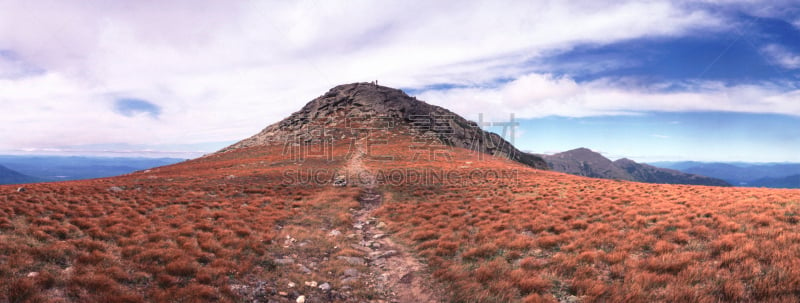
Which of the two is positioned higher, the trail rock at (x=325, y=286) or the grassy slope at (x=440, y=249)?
the grassy slope at (x=440, y=249)

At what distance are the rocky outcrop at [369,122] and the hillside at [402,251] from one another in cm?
6915

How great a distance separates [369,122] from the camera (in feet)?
322

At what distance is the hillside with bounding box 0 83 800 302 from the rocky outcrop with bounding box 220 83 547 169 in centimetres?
6915

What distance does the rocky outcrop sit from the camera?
92.1 meters

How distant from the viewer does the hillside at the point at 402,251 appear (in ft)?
22.7

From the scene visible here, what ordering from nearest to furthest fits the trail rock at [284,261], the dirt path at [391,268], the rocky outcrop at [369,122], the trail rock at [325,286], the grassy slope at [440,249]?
the grassy slope at [440,249], the dirt path at [391,268], the trail rock at [325,286], the trail rock at [284,261], the rocky outcrop at [369,122]

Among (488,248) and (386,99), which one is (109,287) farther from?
(386,99)

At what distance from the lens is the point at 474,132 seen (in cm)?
12112

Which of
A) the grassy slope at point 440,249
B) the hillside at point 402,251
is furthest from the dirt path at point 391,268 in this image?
the grassy slope at point 440,249

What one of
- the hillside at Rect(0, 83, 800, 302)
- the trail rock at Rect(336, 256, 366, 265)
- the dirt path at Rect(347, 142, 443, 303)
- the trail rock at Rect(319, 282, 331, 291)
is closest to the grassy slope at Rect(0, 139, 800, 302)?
the hillside at Rect(0, 83, 800, 302)

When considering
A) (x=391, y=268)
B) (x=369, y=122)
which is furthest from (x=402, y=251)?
(x=369, y=122)

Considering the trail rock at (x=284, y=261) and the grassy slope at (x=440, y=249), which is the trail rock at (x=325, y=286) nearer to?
the grassy slope at (x=440, y=249)

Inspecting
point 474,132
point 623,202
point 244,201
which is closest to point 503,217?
point 623,202

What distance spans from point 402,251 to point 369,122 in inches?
3456
